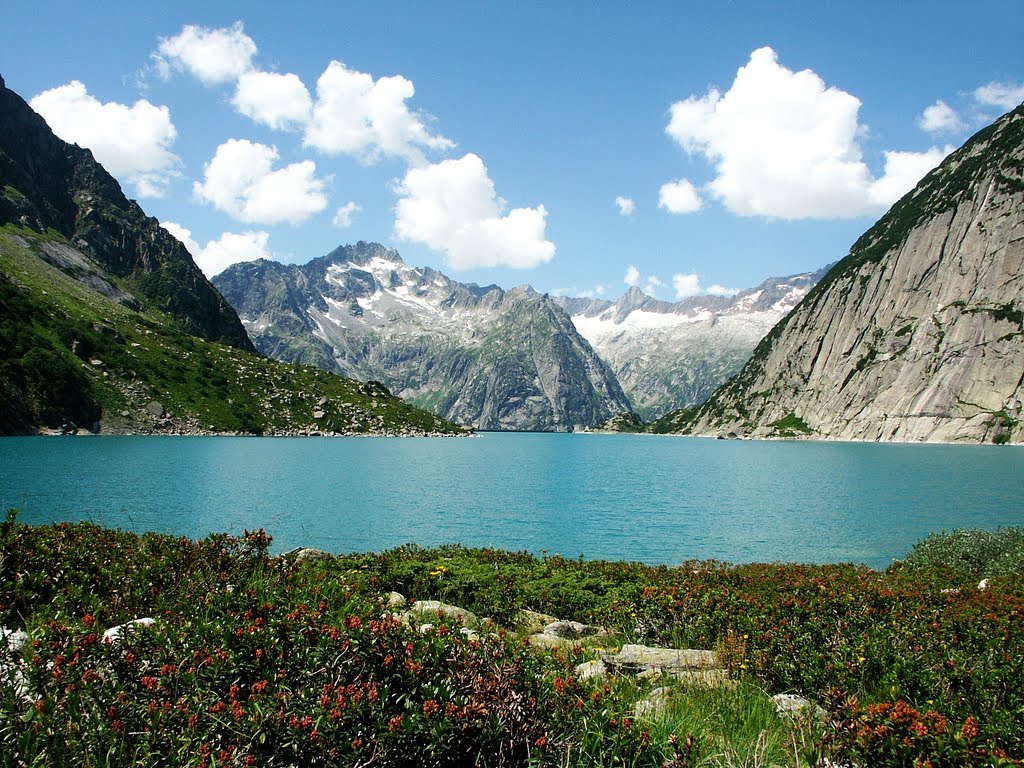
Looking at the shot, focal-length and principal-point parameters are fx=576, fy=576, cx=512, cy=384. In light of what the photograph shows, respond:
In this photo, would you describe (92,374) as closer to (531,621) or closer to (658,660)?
(531,621)

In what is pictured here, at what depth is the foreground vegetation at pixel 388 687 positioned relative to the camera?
17.6 feet

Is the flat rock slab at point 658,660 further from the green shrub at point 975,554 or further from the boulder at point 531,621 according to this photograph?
the green shrub at point 975,554

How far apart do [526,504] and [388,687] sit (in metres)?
55.4

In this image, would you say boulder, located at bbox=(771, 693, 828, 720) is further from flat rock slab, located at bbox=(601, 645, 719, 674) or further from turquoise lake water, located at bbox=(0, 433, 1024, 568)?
turquoise lake water, located at bbox=(0, 433, 1024, 568)

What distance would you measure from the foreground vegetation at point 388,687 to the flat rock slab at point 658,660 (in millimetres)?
559

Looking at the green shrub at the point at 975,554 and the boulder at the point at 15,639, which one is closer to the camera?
the boulder at the point at 15,639

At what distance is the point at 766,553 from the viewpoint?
40.0 meters

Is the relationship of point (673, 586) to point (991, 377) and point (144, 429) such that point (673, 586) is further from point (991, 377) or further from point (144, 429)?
point (991, 377)

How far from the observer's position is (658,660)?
11.6 metres

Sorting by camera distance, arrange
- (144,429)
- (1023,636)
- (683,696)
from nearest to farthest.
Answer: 1. (683,696)
2. (1023,636)
3. (144,429)

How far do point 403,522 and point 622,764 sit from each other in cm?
4363

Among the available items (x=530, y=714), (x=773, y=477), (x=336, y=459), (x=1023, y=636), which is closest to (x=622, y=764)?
(x=530, y=714)

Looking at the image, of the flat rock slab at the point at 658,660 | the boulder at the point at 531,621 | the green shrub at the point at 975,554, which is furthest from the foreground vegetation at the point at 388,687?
the green shrub at the point at 975,554

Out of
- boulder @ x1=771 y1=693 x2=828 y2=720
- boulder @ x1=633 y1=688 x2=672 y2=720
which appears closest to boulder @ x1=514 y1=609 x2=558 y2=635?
boulder @ x1=633 y1=688 x2=672 y2=720
